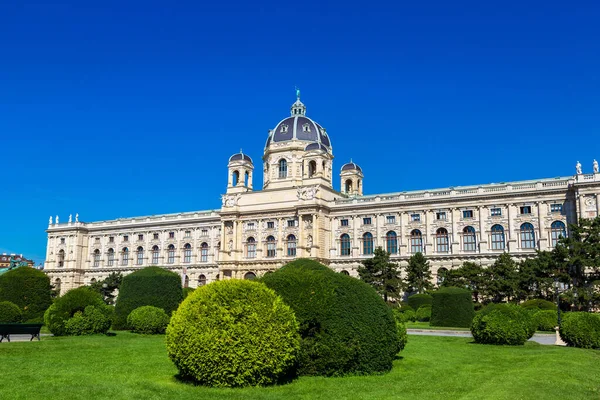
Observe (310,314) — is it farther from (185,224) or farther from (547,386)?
(185,224)

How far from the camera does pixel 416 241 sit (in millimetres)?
61156

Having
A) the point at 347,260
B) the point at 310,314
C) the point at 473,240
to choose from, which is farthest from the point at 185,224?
the point at 310,314

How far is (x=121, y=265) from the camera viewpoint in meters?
81.2

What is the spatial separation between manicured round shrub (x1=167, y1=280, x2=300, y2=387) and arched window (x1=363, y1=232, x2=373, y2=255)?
51355mm

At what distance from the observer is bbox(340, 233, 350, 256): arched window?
65125 mm

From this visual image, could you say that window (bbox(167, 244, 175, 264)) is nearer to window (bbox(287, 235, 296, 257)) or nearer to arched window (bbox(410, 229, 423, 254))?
window (bbox(287, 235, 296, 257))

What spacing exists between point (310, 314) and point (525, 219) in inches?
1868

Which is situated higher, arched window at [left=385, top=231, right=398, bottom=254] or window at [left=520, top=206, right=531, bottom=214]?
window at [left=520, top=206, right=531, bottom=214]

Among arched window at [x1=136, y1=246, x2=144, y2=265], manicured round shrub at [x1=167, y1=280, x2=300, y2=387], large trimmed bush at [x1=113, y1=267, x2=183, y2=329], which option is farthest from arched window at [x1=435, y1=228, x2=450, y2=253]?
manicured round shrub at [x1=167, y1=280, x2=300, y2=387]

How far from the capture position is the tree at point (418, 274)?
54.3m

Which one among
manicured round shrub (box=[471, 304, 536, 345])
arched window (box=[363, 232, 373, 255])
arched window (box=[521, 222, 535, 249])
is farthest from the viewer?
arched window (box=[363, 232, 373, 255])

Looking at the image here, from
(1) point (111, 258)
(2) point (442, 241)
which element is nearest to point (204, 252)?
(1) point (111, 258)

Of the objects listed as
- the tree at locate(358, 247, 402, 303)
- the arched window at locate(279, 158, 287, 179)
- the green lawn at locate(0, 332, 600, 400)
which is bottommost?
the green lawn at locate(0, 332, 600, 400)

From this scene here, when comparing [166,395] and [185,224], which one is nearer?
[166,395]
